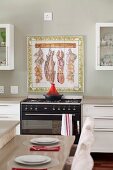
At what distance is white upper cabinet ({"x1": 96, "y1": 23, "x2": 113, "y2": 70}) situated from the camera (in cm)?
547

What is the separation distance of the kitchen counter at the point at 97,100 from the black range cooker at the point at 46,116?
0.59 ft

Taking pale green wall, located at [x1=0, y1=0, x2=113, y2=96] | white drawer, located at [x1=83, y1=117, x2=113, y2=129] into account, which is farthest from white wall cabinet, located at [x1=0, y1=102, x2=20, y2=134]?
white drawer, located at [x1=83, y1=117, x2=113, y2=129]

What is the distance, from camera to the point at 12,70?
5.91 metres

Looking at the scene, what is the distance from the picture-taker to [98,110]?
207 inches

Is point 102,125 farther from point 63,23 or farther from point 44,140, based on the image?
point 44,140

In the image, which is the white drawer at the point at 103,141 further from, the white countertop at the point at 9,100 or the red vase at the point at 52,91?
the white countertop at the point at 9,100

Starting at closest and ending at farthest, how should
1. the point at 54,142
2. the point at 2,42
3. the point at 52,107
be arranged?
1. the point at 54,142
2. the point at 52,107
3. the point at 2,42

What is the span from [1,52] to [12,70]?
1.12ft

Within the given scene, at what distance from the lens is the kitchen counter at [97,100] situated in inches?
206

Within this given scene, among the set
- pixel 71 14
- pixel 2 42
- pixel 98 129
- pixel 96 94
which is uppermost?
pixel 71 14

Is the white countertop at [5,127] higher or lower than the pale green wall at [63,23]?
lower

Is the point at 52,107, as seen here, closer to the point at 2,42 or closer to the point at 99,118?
the point at 99,118

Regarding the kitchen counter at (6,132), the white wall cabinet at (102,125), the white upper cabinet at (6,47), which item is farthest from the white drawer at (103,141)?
the kitchen counter at (6,132)

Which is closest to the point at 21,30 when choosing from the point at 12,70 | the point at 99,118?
the point at 12,70
